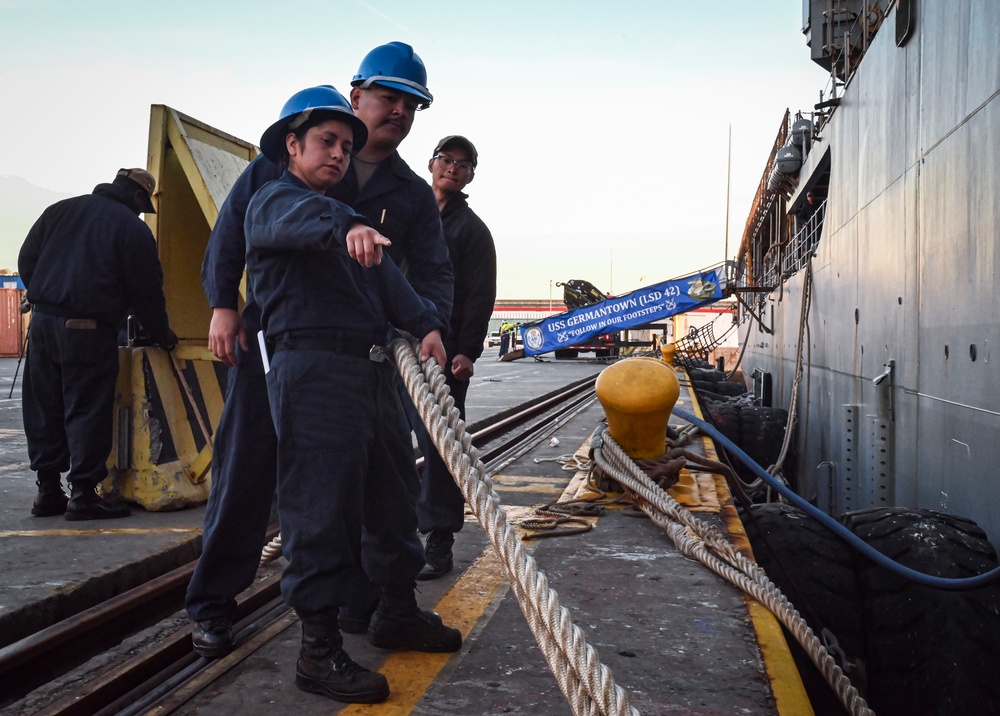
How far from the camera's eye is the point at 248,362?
273 centimetres

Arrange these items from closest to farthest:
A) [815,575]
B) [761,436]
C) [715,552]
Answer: [715,552]
[815,575]
[761,436]

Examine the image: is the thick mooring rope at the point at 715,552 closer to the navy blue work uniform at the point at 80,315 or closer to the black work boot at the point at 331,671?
the black work boot at the point at 331,671

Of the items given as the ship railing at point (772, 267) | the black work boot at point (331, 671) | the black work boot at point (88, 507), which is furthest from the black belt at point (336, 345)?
the ship railing at point (772, 267)

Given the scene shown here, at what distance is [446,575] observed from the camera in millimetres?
3590

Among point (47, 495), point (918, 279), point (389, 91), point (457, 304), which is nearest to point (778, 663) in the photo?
point (457, 304)

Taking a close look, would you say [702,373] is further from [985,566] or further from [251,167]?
[251,167]

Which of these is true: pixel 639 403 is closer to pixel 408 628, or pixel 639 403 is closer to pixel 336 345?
pixel 408 628

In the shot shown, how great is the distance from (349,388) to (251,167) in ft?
2.98

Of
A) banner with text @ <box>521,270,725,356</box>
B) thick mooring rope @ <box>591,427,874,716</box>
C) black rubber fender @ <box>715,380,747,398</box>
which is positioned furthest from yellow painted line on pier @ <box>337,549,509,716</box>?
black rubber fender @ <box>715,380,747,398</box>

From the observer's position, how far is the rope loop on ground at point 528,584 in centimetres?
176

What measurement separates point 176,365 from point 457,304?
1.97m

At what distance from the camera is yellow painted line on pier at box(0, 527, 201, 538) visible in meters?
4.16

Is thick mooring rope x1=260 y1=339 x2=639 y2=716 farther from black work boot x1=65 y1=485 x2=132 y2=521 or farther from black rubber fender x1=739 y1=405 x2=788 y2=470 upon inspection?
black rubber fender x1=739 y1=405 x2=788 y2=470

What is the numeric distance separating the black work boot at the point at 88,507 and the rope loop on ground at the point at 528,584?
9.73 feet
